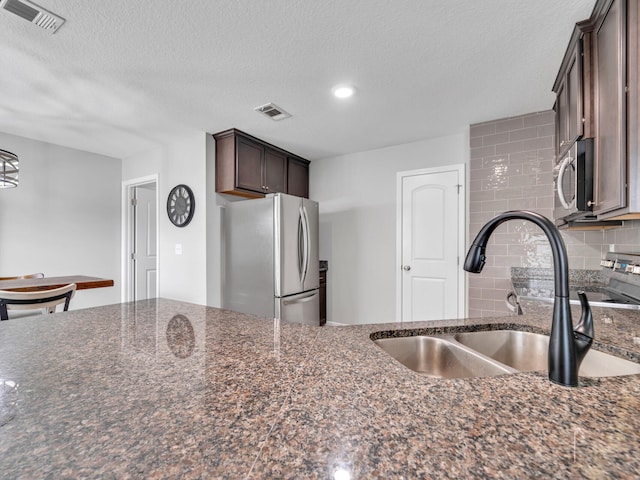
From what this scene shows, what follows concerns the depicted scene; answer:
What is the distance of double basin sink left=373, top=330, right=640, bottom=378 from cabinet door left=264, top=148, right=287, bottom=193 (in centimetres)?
270

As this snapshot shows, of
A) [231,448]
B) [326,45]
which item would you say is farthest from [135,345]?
[326,45]

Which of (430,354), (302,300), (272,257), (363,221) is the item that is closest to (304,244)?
(272,257)

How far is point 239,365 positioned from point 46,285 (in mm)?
2247

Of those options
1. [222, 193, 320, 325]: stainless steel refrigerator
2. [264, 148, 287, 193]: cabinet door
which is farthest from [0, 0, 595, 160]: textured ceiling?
[222, 193, 320, 325]: stainless steel refrigerator

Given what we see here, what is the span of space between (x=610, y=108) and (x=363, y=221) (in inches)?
102

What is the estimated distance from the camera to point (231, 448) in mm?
478

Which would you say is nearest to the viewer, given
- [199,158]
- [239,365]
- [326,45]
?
[239,365]

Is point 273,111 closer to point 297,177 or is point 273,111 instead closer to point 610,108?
point 297,177

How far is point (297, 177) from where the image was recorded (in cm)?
400

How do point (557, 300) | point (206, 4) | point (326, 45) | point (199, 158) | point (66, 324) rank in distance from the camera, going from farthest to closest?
point (199, 158) → point (326, 45) → point (206, 4) → point (66, 324) → point (557, 300)

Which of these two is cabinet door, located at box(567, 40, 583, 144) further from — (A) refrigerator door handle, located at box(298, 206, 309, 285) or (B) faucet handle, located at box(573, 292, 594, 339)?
(A) refrigerator door handle, located at box(298, 206, 309, 285)

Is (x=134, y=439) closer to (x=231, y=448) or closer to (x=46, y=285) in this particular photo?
(x=231, y=448)

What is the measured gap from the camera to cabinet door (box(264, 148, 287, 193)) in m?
3.48

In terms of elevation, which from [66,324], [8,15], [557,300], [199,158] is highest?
[8,15]
